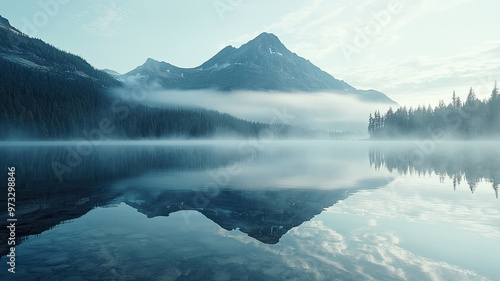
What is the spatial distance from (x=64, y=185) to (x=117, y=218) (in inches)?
581

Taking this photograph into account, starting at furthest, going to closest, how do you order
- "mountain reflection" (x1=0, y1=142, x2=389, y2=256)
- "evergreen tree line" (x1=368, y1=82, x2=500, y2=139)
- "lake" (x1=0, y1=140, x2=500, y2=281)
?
"evergreen tree line" (x1=368, y1=82, x2=500, y2=139)
"mountain reflection" (x1=0, y1=142, x2=389, y2=256)
"lake" (x1=0, y1=140, x2=500, y2=281)

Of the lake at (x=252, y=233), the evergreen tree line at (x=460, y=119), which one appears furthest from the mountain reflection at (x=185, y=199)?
the evergreen tree line at (x=460, y=119)

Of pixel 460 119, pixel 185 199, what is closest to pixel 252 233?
pixel 185 199

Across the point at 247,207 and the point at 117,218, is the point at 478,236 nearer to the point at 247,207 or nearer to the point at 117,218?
the point at 247,207

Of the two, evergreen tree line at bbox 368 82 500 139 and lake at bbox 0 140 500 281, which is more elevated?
evergreen tree line at bbox 368 82 500 139

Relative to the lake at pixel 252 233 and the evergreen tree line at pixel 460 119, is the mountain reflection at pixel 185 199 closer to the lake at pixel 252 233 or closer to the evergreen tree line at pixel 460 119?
the lake at pixel 252 233

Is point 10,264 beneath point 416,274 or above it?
above

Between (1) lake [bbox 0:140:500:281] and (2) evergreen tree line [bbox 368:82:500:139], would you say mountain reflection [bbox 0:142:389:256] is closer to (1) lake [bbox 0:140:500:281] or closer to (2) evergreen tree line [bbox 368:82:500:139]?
(1) lake [bbox 0:140:500:281]

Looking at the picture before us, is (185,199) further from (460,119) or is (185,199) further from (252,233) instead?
(460,119)

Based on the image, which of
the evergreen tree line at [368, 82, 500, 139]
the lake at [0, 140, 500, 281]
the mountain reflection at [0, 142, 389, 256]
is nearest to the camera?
the lake at [0, 140, 500, 281]

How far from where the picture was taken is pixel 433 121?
591ft

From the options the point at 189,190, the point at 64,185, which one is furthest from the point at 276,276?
the point at 64,185

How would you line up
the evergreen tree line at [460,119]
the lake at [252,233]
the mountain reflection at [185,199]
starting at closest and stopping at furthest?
the lake at [252,233] < the mountain reflection at [185,199] < the evergreen tree line at [460,119]

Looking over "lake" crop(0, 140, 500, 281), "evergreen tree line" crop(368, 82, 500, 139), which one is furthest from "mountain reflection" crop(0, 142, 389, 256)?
"evergreen tree line" crop(368, 82, 500, 139)
